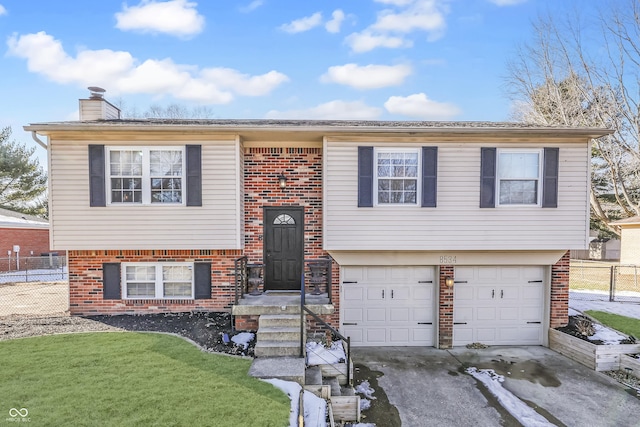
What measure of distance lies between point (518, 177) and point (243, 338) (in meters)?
7.17

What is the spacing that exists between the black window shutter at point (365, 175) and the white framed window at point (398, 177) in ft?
0.60

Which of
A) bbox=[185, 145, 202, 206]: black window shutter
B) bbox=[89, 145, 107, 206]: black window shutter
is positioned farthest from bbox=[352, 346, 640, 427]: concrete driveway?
bbox=[89, 145, 107, 206]: black window shutter

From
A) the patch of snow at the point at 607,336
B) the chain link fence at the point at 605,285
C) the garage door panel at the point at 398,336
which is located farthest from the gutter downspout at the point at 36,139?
the chain link fence at the point at 605,285

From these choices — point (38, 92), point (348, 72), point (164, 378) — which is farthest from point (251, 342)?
point (348, 72)

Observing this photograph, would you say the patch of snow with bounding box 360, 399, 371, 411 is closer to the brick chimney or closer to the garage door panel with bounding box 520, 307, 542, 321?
the garage door panel with bounding box 520, 307, 542, 321

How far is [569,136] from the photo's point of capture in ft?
25.1

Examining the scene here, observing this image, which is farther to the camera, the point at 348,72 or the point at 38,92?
the point at 348,72

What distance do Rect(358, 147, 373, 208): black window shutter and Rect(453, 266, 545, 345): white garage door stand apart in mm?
→ 3229

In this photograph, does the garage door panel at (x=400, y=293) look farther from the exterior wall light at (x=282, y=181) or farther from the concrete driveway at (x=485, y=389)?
the exterior wall light at (x=282, y=181)

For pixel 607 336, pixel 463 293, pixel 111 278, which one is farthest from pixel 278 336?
pixel 607 336

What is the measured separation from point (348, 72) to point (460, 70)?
9576 mm

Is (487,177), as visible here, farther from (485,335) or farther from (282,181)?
(282,181)

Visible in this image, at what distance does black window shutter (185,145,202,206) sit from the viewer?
7570 mm

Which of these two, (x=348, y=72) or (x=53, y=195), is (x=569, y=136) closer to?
(x=53, y=195)
